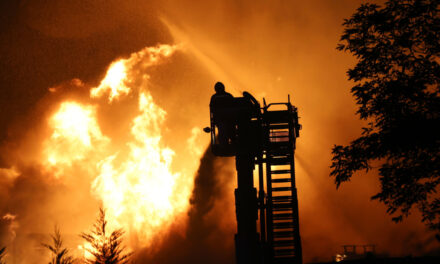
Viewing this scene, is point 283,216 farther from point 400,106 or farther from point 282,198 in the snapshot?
point 400,106

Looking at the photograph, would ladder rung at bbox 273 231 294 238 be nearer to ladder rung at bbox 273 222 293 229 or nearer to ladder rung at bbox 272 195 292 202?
ladder rung at bbox 273 222 293 229

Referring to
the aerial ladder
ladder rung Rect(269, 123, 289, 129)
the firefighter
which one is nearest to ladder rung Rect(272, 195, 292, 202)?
the aerial ladder

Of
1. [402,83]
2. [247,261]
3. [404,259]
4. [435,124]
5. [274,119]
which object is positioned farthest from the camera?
[404,259]

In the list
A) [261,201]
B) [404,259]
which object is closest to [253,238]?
[261,201]

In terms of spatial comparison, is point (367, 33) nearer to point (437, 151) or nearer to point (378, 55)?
point (378, 55)

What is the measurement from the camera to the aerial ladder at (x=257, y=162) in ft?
35.3

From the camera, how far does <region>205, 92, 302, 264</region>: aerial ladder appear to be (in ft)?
35.3

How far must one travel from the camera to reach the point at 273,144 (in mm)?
14914

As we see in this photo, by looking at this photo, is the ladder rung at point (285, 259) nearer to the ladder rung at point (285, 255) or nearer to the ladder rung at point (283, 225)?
the ladder rung at point (285, 255)

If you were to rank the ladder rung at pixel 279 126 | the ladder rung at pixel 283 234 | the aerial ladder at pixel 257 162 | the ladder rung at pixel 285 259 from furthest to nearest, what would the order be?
the ladder rung at pixel 279 126
the ladder rung at pixel 283 234
the ladder rung at pixel 285 259
the aerial ladder at pixel 257 162

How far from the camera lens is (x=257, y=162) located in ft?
47.6

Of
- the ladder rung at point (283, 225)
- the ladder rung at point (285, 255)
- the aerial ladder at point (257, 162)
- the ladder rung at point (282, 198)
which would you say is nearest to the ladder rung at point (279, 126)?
the aerial ladder at point (257, 162)

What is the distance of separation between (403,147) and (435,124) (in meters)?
1.18

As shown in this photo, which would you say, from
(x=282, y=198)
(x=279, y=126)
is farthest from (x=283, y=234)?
(x=279, y=126)
